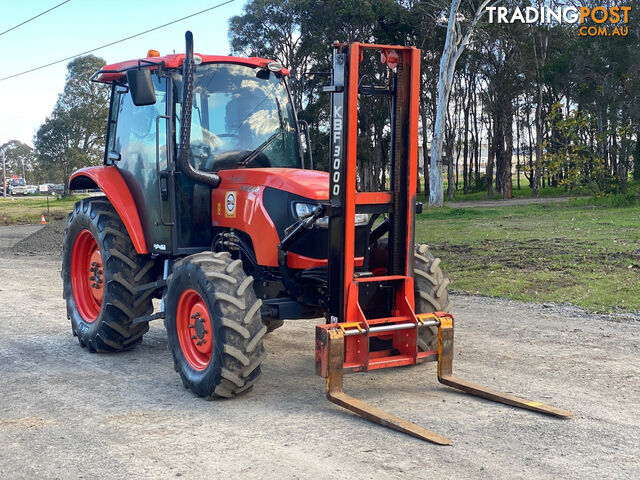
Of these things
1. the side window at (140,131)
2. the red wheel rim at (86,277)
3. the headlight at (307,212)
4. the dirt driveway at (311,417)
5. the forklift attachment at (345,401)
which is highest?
the side window at (140,131)

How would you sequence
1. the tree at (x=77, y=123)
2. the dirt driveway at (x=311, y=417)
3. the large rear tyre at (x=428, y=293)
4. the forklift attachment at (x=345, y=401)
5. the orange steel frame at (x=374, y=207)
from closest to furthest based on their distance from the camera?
the dirt driveway at (x=311, y=417) → the forklift attachment at (x=345, y=401) → the orange steel frame at (x=374, y=207) → the large rear tyre at (x=428, y=293) → the tree at (x=77, y=123)

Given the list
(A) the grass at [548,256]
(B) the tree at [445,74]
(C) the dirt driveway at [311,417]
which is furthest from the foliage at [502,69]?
(C) the dirt driveway at [311,417]

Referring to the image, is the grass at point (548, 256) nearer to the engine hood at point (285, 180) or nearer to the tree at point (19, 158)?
the engine hood at point (285, 180)

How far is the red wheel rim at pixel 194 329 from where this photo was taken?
5.69 meters

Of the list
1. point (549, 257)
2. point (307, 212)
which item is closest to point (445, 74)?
point (549, 257)

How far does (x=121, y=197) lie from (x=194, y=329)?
6.15ft

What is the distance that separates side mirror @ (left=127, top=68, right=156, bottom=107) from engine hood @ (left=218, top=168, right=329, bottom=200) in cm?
92

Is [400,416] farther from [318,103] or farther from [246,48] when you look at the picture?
[246,48]

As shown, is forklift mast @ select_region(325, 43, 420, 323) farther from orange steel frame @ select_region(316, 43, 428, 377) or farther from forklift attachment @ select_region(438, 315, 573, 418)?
forklift attachment @ select_region(438, 315, 573, 418)

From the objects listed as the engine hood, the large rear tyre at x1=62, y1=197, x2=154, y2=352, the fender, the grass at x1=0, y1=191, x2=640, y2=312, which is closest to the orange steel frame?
the engine hood

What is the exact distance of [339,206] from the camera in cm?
540

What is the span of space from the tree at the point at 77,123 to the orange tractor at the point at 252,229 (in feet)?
158

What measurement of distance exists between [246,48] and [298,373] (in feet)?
119

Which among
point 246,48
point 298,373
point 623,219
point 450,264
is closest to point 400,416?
point 298,373
